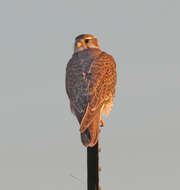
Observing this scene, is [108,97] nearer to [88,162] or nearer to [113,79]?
[113,79]

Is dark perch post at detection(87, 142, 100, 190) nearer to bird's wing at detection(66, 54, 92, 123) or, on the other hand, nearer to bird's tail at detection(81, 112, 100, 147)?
bird's tail at detection(81, 112, 100, 147)

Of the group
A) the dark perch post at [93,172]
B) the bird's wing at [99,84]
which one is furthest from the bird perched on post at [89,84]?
the dark perch post at [93,172]

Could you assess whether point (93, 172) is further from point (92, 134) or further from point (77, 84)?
point (77, 84)

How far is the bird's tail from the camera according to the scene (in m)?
9.25

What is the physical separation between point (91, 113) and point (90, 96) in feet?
1.37

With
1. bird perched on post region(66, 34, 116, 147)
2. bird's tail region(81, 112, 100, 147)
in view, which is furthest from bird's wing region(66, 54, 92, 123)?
bird's tail region(81, 112, 100, 147)

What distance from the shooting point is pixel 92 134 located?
31.2ft

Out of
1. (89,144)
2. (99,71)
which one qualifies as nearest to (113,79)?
(99,71)

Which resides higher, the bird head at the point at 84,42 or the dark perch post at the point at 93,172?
the bird head at the point at 84,42

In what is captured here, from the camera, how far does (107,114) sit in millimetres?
11094

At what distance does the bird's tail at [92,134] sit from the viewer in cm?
925

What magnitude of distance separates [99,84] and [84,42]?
1.90 meters

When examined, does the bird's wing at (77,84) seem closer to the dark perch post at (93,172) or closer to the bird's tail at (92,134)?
the bird's tail at (92,134)

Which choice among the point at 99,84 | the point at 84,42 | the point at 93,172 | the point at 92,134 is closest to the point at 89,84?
the point at 99,84
